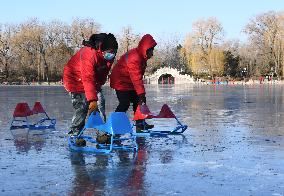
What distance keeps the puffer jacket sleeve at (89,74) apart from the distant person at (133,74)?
52.9 inches

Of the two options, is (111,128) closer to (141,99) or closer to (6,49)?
(141,99)

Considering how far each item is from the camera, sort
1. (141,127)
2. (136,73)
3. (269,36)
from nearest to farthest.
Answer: (136,73), (141,127), (269,36)

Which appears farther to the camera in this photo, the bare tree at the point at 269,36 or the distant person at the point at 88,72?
the bare tree at the point at 269,36

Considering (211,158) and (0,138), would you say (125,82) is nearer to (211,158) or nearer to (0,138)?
(0,138)

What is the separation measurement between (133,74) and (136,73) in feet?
0.17

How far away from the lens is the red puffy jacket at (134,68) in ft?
28.9

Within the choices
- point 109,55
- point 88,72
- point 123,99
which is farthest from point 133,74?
point 88,72

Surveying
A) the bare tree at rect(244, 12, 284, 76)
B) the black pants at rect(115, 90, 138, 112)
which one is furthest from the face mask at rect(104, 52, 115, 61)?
the bare tree at rect(244, 12, 284, 76)

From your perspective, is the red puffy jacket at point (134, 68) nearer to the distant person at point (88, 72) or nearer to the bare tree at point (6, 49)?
the distant person at point (88, 72)

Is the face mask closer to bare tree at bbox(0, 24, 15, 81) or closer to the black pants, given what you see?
the black pants

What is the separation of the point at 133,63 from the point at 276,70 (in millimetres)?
80958

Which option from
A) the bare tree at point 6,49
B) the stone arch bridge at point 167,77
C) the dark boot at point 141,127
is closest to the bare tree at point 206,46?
the stone arch bridge at point 167,77

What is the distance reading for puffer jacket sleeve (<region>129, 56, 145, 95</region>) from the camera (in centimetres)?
880

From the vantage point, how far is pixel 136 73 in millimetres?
8875
